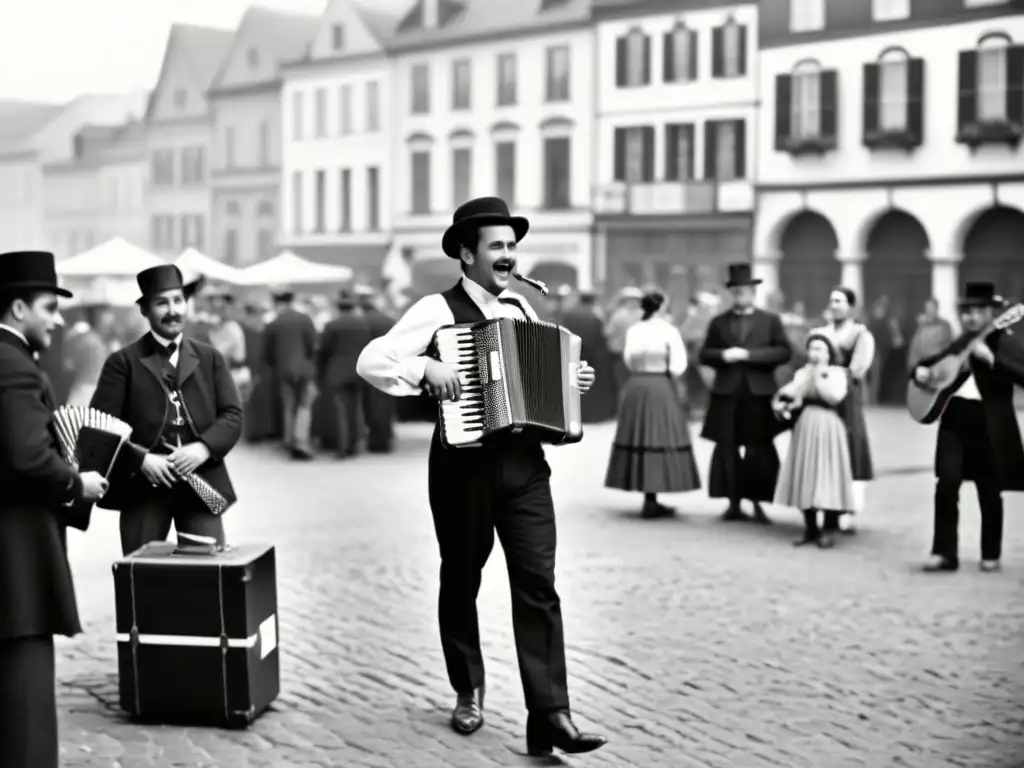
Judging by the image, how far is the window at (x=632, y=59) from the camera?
36.2 meters

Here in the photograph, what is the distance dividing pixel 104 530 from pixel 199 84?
3585cm

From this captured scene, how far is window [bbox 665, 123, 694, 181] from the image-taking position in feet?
115

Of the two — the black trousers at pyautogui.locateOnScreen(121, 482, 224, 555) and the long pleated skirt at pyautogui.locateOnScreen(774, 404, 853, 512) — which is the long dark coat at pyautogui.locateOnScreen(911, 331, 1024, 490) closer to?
the long pleated skirt at pyautogui.locateOnScreen(774, 404, 853, 512)

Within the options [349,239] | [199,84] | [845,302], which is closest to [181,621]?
[845,302]

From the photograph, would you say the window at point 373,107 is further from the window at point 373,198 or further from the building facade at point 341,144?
the window at point 373,198

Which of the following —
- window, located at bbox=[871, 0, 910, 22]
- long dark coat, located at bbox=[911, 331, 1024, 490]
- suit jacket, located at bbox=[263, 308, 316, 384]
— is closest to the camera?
long dark coat, located at bbox=[911, 331, 1024, 490]

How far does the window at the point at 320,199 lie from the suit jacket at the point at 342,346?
28.2 metres

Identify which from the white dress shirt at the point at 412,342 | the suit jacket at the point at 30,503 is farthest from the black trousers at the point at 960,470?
the suit jacket at the point at 30,503

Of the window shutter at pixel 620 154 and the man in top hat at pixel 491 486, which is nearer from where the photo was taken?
the man in top hat at pixel 491 486

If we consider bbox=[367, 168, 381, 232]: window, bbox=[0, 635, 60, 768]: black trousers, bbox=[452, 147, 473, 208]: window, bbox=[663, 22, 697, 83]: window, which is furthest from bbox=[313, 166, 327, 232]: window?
bbox=[0, 635, 60, 768]: black trousers

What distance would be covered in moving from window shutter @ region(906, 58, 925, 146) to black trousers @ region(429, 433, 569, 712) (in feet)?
83.8

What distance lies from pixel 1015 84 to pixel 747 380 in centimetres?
1864

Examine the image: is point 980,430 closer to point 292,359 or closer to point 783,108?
point 292,359

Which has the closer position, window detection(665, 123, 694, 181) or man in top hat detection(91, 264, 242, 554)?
man in top hat detection(91, 264, 242, 554)
